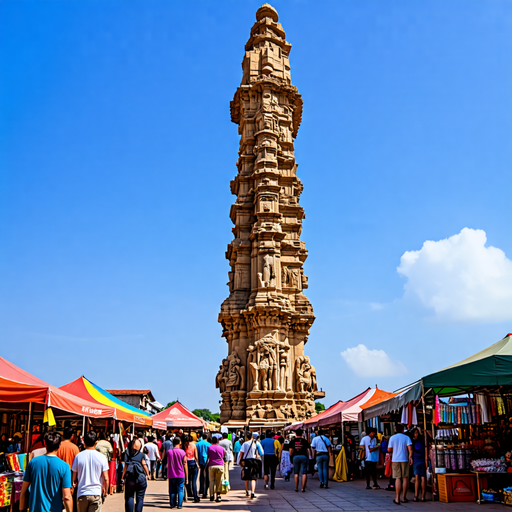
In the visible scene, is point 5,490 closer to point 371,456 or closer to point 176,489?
point 176,489

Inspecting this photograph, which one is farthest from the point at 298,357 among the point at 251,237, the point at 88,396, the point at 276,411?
the point at 88,396

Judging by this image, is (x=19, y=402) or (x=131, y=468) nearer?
(x=131, y=468)

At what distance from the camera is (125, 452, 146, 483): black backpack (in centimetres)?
1017

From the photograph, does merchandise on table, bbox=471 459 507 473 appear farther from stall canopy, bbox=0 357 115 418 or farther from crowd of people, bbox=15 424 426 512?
stall canopy, bbox=0 357 115 418

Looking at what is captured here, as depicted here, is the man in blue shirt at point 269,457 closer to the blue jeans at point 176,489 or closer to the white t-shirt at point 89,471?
the blue jeans at point 176,489

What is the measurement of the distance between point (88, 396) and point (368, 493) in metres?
9.46

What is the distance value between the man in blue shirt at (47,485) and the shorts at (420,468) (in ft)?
31.6

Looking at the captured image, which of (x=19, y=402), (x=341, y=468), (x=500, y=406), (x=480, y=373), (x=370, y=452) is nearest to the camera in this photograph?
(x=19, y=402)

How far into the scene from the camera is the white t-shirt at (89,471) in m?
7.86

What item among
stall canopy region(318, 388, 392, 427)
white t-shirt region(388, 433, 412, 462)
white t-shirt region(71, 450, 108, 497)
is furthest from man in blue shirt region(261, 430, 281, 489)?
white t-shirt region(71, 450, 108, 497)

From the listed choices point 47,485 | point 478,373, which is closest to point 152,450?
point 478,373

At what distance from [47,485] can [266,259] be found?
33758 millimetres

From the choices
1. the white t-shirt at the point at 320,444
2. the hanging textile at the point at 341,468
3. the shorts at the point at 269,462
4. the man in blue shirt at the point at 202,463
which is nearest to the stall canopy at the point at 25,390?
the man in blue shirt at the point at 202,463

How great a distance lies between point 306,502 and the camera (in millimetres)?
14031
